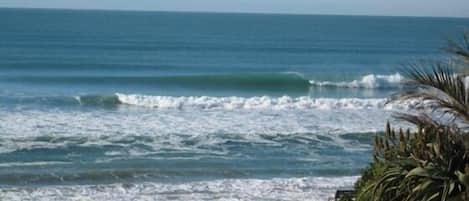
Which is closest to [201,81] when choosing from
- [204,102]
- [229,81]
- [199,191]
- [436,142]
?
[229,81]

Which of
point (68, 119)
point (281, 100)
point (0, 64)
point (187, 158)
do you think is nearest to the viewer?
point (187, 158)

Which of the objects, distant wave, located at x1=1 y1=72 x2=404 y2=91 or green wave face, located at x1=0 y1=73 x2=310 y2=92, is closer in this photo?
green wave face, located at x1=0 y1=73 x2=310 y2=92

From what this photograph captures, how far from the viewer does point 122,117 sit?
898 inches

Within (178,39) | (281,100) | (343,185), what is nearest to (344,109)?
(281,100)

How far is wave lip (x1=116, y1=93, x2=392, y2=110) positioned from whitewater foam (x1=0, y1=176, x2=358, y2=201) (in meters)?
12.3

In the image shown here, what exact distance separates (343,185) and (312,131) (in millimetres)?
6220

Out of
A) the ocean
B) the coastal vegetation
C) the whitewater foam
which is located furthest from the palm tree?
the whitewater foam

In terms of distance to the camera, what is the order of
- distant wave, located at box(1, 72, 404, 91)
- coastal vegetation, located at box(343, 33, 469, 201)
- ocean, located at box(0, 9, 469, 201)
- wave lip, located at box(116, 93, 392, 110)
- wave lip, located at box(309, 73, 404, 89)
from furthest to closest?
wave lip, located at box(309, 73, 404, 89) < distant wave, located at box(1, 72, 404, 91) < wave lip, located at box(116, 93, 392, 110) < ocean, located at box(0, 9, 469, 201) < coastal vegetation, located at box(343, 33, 469, 201)

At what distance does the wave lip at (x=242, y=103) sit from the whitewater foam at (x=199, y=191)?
1228cm

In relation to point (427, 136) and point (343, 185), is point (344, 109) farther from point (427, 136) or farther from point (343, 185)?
point (427, 136)

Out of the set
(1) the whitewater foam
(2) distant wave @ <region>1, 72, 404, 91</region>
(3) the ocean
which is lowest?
(1) the whitewater foam

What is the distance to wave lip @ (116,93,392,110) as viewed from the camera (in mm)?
26328

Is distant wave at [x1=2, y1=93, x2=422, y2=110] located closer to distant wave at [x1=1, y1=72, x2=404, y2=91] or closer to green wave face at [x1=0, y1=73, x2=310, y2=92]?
green wave face at [x1=0, y1=73, x2=310, y2=92]

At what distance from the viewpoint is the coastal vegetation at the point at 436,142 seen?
6.45 meters
